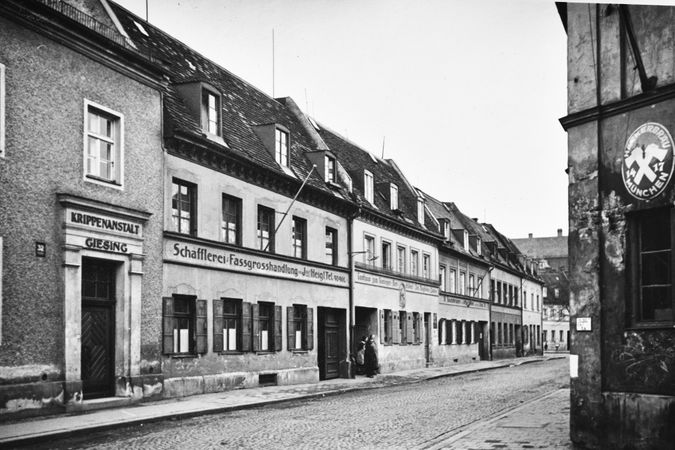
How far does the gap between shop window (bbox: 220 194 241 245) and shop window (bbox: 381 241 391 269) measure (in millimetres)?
12623

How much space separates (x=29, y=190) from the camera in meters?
15.0

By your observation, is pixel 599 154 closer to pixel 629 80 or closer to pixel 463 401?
pixel 629 80

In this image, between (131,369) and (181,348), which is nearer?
(131,369)

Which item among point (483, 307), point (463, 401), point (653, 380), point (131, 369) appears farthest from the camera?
point (483, 307)

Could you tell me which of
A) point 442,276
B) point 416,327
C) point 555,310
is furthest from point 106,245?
point 555,310

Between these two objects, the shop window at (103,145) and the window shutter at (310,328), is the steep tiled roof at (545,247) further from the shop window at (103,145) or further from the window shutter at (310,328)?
the shop window at (103,145)

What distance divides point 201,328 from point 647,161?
12.8 metres

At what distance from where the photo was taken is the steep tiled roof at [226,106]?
20.9 metres

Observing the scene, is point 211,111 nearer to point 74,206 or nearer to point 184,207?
point 184,207

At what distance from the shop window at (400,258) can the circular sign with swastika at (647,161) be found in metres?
25.0

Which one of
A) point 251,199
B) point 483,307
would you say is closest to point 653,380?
point 251,199

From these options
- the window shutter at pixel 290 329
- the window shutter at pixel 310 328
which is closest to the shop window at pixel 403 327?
the window shutter at pixel 310 328

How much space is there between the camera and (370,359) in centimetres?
3048

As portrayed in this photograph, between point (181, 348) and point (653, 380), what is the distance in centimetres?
1236
